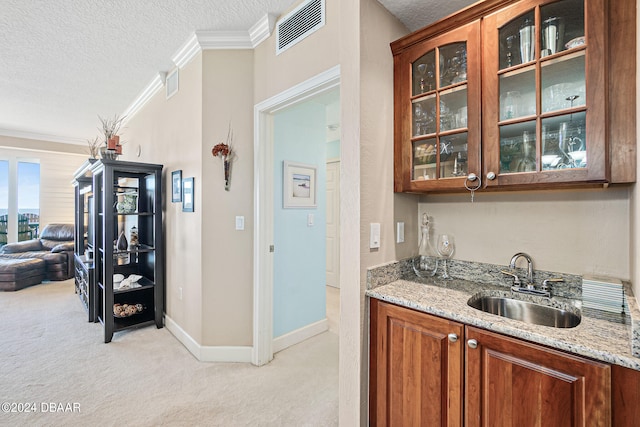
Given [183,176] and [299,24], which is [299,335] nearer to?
[183,176]

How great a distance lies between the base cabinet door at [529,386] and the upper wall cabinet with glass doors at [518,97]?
69 cm

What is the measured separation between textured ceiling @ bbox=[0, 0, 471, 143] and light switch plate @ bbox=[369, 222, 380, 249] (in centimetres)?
124

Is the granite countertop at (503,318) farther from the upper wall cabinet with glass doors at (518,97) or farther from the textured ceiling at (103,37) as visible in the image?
the textured ceiling at (103,37)

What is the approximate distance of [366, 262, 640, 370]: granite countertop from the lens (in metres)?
0.93

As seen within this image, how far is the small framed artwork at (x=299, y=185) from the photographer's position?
9.25 feet

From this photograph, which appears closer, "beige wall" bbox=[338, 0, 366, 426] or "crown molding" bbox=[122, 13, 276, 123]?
"beige wall" bbox=[338, 0, 366, 426]

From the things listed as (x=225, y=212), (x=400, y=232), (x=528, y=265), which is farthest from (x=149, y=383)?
(x=528, y=265)

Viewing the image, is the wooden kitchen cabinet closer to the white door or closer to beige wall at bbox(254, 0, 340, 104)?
beige wall at bbox(254, 0, 340, 104)

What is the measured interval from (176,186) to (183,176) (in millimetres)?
199

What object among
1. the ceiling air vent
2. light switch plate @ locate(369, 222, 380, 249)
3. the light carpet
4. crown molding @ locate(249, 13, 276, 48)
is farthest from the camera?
crown molding @ locate(249, 13, 276, 48)

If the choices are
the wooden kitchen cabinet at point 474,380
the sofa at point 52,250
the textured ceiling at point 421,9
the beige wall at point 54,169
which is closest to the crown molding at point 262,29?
the textured ceiling at point 421,9

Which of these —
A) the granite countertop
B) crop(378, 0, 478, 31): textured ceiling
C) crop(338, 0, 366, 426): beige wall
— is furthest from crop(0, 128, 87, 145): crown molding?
the granite countertop

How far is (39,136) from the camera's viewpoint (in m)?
5.85

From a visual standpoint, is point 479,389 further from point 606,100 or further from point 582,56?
point 582,56
